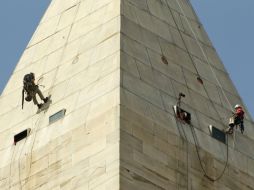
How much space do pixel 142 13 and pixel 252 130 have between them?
16.1 ft

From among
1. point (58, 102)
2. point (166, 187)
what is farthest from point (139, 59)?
point (166, 187)

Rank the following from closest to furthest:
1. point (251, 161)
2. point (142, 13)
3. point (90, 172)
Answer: point (90, 172) < point (251, 161) < point (142, 13)

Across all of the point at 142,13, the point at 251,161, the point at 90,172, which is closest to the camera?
the point at 90,172

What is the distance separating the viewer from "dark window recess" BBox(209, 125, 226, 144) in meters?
47.3

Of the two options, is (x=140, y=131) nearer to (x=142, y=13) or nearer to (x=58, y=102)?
(x=58, y=102)

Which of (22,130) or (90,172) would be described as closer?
(90,172)

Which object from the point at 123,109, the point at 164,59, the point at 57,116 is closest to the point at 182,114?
Answer: the point at 123,109

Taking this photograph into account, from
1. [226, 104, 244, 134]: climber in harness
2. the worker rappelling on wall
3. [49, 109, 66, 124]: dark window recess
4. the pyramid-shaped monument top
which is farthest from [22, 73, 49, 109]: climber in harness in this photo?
[226, 104, 244, 134]: climber in harness

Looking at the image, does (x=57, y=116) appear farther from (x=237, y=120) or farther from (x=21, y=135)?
(x=237, y=120)

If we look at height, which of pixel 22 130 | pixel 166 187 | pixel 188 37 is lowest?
pixel 166 187

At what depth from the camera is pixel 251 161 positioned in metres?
47.5

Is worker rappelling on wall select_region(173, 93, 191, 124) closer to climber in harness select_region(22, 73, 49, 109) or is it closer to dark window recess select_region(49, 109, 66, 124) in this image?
dark window recess select_region(49, 109, 66, 124)

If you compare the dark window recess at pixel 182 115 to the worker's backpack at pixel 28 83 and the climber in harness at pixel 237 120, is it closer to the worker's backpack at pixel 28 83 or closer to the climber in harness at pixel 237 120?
the climber in harness at pixel 237 120

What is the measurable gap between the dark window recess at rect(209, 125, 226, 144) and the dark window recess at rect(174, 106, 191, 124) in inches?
30.9
